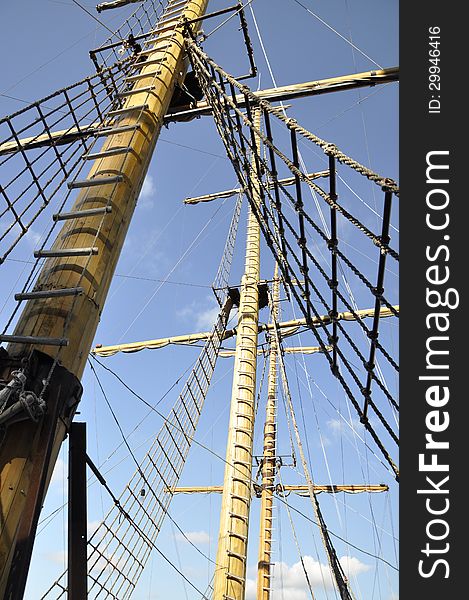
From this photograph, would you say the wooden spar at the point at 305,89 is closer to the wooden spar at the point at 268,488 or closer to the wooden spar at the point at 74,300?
the wooden spar at the point at 74,300

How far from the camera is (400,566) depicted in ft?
7.33

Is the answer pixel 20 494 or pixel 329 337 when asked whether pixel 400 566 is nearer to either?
pixel 20 494

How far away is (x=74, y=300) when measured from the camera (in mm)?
2438

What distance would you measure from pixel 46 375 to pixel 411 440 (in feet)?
6.00

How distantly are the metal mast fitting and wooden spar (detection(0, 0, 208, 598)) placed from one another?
55.1 inches

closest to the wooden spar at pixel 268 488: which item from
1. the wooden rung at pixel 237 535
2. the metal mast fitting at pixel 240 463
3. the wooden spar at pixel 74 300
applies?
the metal mast fitting at pixel 240 463

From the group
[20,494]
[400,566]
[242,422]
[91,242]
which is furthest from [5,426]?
[242,422]

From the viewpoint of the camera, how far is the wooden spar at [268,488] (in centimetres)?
1154

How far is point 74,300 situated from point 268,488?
39.7ft

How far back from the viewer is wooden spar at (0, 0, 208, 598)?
72.7 inches

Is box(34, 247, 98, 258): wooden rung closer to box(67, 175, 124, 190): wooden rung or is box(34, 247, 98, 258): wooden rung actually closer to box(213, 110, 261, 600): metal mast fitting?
box(67, 175, 124, 190): wooden rung

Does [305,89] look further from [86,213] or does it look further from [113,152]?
[86,213]

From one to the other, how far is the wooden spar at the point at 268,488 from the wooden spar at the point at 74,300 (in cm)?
798

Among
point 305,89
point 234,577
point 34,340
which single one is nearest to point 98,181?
point 34,340
